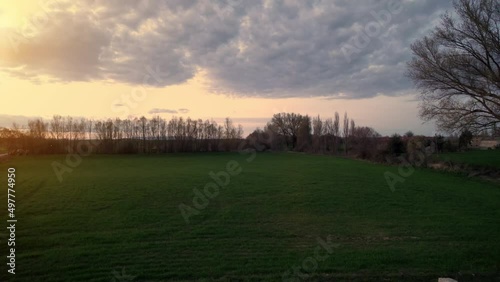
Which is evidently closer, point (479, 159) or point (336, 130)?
point (479, 159)

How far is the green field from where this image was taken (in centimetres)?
870

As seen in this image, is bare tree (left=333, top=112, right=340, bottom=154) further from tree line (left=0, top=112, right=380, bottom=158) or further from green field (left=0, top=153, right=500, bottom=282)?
green field (left=0, top=153, right=500, bottom=282)

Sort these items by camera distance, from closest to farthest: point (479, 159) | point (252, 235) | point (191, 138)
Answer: point (252, 235)
point (479, 159)
point (191, 138)

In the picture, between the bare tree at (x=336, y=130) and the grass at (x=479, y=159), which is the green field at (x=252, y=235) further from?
the bare tree at (x=336, y=130)

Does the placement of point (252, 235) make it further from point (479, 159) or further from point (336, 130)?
point (336, 130)

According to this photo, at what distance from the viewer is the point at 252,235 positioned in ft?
39.7

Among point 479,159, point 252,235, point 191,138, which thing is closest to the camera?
point 252,235

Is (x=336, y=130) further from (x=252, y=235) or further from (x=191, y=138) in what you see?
(x=252, y=235)

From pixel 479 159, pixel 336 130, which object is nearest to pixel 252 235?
pixel 479 159

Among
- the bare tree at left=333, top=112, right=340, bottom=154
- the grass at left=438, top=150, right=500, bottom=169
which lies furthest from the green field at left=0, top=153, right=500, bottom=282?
the bare tree at left=333, top=112, right=340, bottom=154

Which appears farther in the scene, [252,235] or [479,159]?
[479,159]

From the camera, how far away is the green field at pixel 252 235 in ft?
28.5

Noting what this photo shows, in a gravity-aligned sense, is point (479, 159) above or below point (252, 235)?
above

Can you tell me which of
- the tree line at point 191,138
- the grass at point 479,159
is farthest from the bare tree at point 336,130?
the grass at point 479,159
